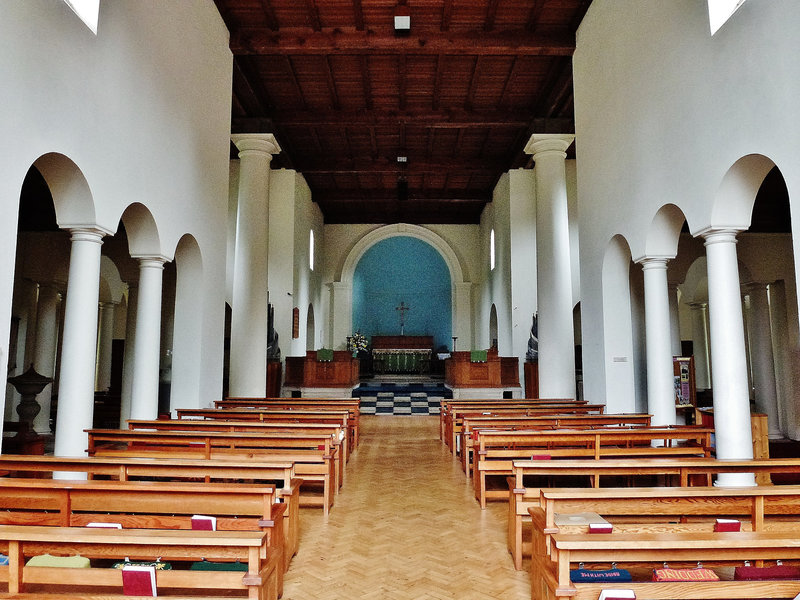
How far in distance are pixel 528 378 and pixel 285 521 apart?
1036 cm

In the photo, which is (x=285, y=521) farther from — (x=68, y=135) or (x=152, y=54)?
(x=152, y=54)

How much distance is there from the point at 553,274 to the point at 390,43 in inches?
217

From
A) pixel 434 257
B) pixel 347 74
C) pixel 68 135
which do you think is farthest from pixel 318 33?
pixel 434 257

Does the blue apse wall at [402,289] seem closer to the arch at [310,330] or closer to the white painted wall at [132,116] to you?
the arch at [310,330]

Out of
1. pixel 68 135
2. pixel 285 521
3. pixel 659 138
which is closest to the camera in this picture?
pixel 285 521

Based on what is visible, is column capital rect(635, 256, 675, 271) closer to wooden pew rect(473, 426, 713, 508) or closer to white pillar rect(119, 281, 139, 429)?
wooden pew rect(473, 426, 713, 508)

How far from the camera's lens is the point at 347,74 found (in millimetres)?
10852

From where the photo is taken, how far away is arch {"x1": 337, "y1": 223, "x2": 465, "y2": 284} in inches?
845

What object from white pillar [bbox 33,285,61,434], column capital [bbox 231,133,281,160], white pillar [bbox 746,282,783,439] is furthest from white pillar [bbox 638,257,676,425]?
white pillar [bbox 33,285,61,434]


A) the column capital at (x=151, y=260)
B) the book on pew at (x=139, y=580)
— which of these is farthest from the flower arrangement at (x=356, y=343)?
the book on pew at (x=139, y=580)

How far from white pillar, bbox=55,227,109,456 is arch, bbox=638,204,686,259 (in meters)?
5.84

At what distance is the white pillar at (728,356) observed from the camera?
5176mm

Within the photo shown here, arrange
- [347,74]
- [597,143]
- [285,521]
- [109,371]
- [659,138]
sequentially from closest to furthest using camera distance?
[285,521], [659,138], [597,143], [347,74], [109,371]

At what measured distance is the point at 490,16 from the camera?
899cm
